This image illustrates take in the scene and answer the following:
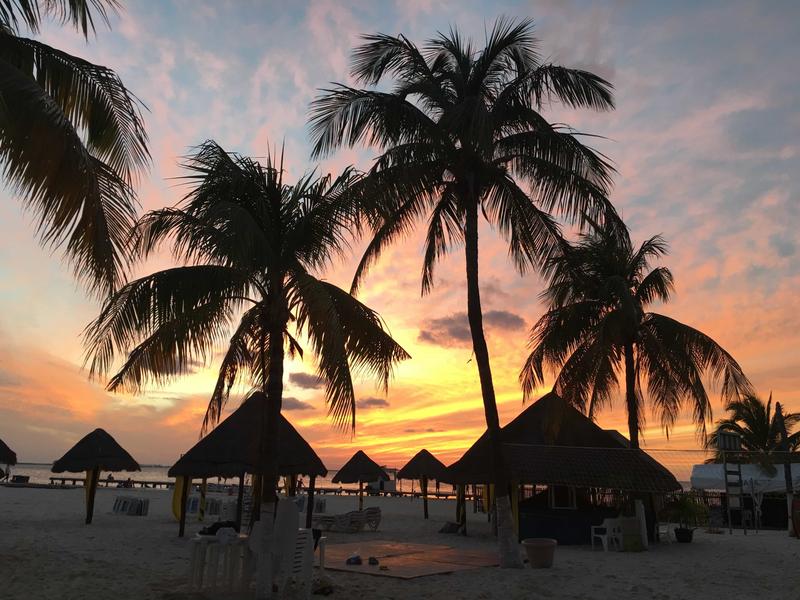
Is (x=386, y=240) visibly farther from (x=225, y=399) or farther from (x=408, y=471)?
(x=408, y=471)

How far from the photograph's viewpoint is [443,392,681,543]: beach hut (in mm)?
18156

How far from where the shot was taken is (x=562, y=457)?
749 inches

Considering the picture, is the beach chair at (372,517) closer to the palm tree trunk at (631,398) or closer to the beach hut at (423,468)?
the beach hut at (423,468)

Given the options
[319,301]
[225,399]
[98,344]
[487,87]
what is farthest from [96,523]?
[487,87]

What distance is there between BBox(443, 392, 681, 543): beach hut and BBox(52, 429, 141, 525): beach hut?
1076 centimetres

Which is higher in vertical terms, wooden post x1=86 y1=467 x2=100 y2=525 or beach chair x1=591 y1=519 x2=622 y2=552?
wooden post x1=86 y1=467 x2=100 y2=525

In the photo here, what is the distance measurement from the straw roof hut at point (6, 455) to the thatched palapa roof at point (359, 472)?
1472cm

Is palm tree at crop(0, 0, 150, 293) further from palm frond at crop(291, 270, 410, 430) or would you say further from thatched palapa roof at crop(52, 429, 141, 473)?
thatched palapa roof at crop(52, 429, 141, 473)

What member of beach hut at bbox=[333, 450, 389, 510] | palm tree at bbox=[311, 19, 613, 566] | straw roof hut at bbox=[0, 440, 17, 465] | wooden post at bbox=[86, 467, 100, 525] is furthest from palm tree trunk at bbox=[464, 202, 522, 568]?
beach hut at bbox=[333, 450, 389, 510]

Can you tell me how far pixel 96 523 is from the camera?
20.8m

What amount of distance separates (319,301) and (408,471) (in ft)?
73.6

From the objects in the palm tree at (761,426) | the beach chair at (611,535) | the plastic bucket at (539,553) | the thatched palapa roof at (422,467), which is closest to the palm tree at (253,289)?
the plastic bucket at (539,553)

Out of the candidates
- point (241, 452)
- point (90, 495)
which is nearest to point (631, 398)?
point (241, 452)

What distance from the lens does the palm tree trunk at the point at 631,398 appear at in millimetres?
20094
